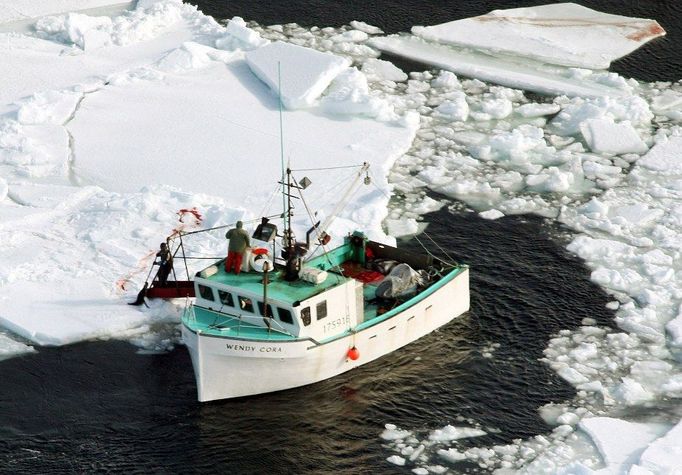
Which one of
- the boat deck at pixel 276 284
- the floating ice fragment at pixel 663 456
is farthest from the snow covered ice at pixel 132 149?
the floating ice fragment at pixel 663 456

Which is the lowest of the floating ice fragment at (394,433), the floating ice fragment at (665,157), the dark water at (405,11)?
the floating ice fragment at (394,433)

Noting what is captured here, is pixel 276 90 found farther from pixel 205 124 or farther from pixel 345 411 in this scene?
pixel 345 411

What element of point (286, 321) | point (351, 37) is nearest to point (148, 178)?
point (286, 321)

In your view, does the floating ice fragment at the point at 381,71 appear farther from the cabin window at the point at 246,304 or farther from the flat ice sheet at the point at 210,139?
the cabin window at the point at 246,304

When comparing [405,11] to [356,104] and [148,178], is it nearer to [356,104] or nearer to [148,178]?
[356,104]

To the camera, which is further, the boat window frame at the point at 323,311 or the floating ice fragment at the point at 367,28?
the floating ice fragment at the point at 367,28

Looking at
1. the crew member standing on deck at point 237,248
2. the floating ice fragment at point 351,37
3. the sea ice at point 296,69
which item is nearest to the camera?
the crew member standing on deck at point 237,248

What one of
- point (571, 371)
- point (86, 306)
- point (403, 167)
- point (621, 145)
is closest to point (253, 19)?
point (403, 167)
